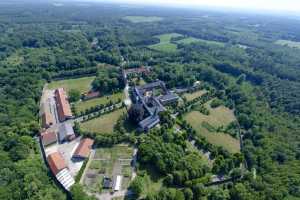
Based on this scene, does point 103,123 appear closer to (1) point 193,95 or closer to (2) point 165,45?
(1) point 193,95

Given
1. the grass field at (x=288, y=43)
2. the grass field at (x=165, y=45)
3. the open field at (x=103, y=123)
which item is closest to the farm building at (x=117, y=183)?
the open field at (x=103, y=123)

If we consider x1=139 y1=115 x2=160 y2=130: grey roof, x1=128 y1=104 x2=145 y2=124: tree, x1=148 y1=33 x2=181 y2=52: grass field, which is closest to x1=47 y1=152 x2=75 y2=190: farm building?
x1=128 y1=104 x2=145 y2=124: tree

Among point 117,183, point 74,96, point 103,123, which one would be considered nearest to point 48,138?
point 103,123

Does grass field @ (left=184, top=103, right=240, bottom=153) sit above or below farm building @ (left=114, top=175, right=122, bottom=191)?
below

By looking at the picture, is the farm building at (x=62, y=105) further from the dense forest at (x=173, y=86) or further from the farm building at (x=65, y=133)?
the dense forest at (x=173, y=86)

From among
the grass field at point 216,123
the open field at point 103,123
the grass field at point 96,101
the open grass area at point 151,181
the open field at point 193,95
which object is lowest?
the grass field at point 216,123

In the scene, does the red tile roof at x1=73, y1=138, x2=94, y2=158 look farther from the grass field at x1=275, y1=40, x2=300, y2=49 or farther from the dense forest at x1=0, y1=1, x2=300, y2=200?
the grass field at x1=275, y1=40, x2=300, y2=49
